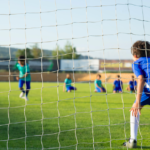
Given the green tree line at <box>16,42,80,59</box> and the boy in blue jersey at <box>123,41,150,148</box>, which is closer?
the boy in blue jersey at <box>123,41,150,148</box>

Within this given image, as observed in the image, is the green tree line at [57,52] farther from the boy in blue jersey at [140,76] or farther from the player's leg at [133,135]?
the player's leg at [133,135]

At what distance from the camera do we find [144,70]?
3191 millimetres

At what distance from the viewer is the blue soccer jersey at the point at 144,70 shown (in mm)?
3154

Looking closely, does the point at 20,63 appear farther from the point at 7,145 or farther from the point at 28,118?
the point at 7,145

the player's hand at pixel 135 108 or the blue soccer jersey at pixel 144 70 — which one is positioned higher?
the blue soccer jersey at pixel 144 70

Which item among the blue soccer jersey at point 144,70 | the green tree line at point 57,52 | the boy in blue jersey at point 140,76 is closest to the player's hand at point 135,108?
the boy in blue jersey at point 140,76

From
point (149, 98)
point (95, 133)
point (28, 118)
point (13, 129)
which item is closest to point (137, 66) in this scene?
point (149, 98)

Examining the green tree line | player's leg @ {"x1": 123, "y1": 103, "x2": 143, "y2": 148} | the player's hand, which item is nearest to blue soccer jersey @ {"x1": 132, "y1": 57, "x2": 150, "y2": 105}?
the player's hand

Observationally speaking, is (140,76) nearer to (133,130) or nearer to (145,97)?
(145,97)

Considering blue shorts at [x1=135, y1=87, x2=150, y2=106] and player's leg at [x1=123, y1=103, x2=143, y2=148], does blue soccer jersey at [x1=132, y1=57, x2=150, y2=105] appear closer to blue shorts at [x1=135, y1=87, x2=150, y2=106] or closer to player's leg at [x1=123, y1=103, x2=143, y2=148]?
blue shorts at [x1=135, y1=87, x2=150, y2=106]

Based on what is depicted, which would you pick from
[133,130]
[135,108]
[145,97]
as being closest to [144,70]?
[145,97]

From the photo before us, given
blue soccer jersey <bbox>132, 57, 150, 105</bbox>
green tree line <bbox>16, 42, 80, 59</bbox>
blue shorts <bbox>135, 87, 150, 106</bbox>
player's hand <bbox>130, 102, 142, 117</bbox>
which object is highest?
green tree line <bbox>16, 42, 80, 59</bbox>

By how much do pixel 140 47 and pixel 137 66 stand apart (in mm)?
267

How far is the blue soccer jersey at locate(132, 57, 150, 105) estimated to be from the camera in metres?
3.15
